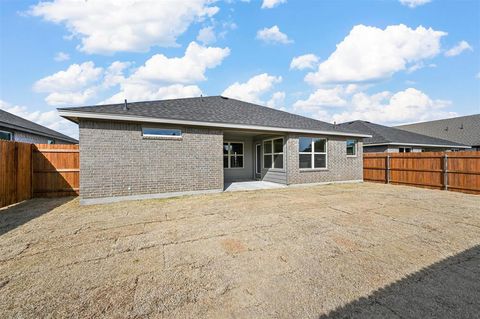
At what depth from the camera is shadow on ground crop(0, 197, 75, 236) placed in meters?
5.38

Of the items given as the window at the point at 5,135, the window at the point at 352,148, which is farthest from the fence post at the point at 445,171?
the window at the point at 5,135

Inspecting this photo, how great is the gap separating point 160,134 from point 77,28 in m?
4.87

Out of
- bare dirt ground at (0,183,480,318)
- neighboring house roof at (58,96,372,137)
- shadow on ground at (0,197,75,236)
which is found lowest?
bare dirt ground at (0,183,480,318)

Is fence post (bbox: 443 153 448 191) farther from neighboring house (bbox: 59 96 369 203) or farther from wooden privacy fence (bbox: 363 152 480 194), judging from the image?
neighboring house (bbox: 59 96 369 203)

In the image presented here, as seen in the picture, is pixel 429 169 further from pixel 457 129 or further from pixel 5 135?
pixel 5 135

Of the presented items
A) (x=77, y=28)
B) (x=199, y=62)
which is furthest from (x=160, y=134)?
(x=199, y=62)

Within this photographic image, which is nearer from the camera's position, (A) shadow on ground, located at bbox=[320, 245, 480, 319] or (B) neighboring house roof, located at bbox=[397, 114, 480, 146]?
(A) shadow on ground, located at bbox=[320, 245, 480, 319]

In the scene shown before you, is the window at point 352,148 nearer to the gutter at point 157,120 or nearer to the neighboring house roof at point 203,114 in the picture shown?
the neighboring house roof at point 203,114

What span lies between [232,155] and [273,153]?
2788 mm

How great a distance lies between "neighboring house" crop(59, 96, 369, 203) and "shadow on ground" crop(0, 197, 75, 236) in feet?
4.11

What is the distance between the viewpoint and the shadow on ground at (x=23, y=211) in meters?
5.38

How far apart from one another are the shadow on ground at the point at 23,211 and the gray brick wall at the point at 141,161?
4.16ft

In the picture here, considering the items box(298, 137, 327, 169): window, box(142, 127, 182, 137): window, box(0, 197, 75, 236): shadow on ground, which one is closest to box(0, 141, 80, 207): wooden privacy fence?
box(0, 197, 75, 236): shadow on ground

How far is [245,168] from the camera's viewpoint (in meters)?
14.0
